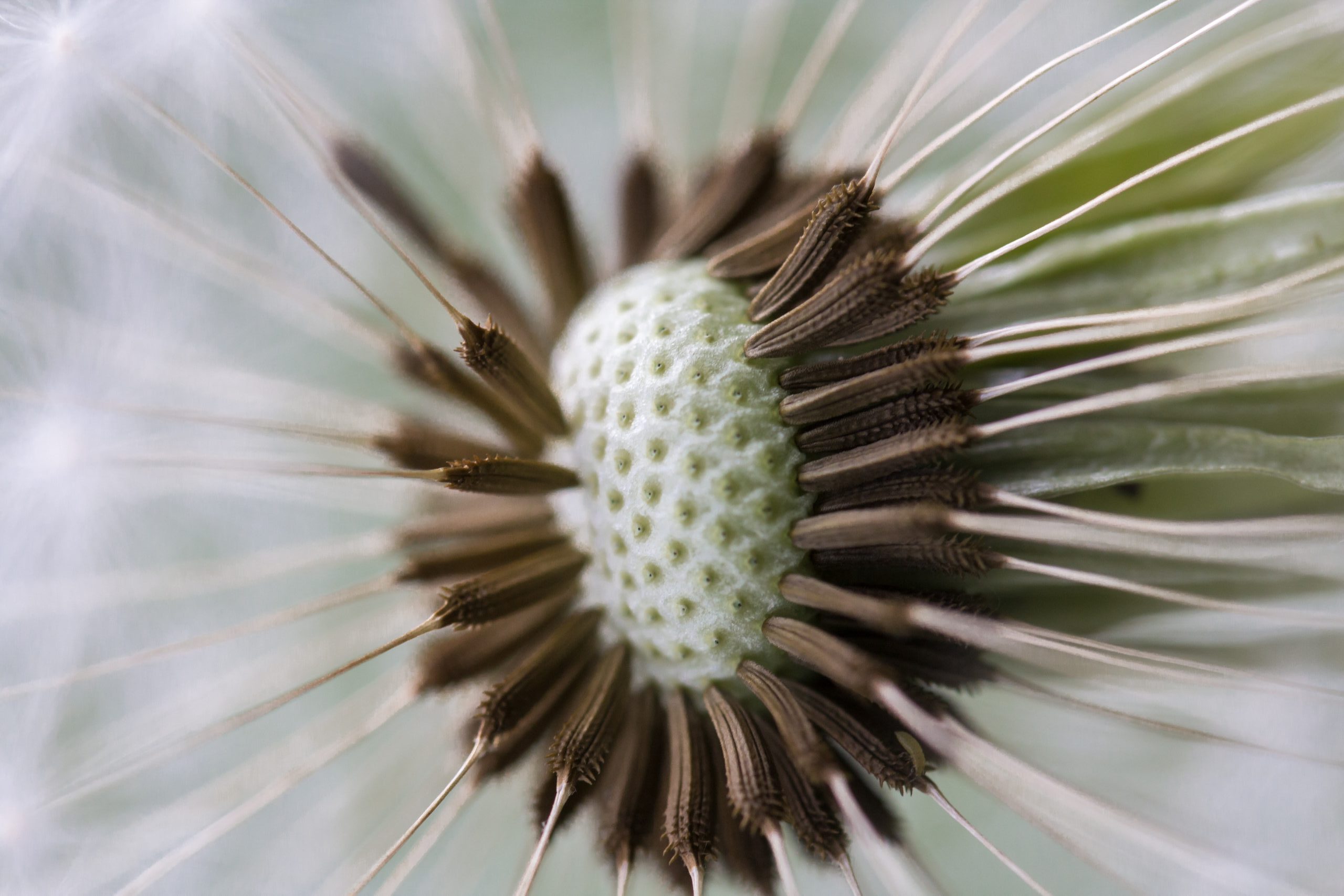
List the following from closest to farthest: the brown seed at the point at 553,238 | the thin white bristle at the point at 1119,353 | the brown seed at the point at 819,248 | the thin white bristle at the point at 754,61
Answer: the thin white bristle at the point at 1119,353 → the brown seed at the point at 819,248 → the brown seed at the point at 553,238 → the thin white bristle at the point at 754,61

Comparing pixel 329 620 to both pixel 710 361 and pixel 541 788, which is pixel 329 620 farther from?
pixel 710 361

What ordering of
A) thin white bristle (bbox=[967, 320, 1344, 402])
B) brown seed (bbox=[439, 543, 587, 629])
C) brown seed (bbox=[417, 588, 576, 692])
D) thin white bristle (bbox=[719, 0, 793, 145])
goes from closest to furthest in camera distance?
thin white bristle (bbox=[967, 320, 1344, 402])
brown seed (bbox=[439, 543, 587, 629])
brown seed (bbox=[417, 588, 576, 692])
thin white bristle (bbox=[719, 0, 793, 145])

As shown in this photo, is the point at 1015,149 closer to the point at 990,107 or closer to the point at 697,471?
the point at 990,107

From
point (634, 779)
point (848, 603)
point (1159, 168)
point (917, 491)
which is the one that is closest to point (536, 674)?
point (634, 779)

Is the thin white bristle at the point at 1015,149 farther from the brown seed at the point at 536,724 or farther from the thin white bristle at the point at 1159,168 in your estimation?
the brown seed at the point at 536,724

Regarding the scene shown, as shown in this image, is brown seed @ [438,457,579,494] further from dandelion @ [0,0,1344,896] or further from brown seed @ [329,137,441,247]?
brown seed @ [329,137,441,247]

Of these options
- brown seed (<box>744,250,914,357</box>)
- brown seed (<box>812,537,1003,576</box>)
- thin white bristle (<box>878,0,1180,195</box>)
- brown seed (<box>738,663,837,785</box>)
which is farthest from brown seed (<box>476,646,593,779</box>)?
thin white bristle (<box>878,0,1180,195</box>)

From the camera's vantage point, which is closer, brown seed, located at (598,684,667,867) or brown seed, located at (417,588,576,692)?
brown seed, located at (598,684,667,867)

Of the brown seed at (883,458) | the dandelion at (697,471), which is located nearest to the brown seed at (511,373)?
the dandelion at (697,471)
